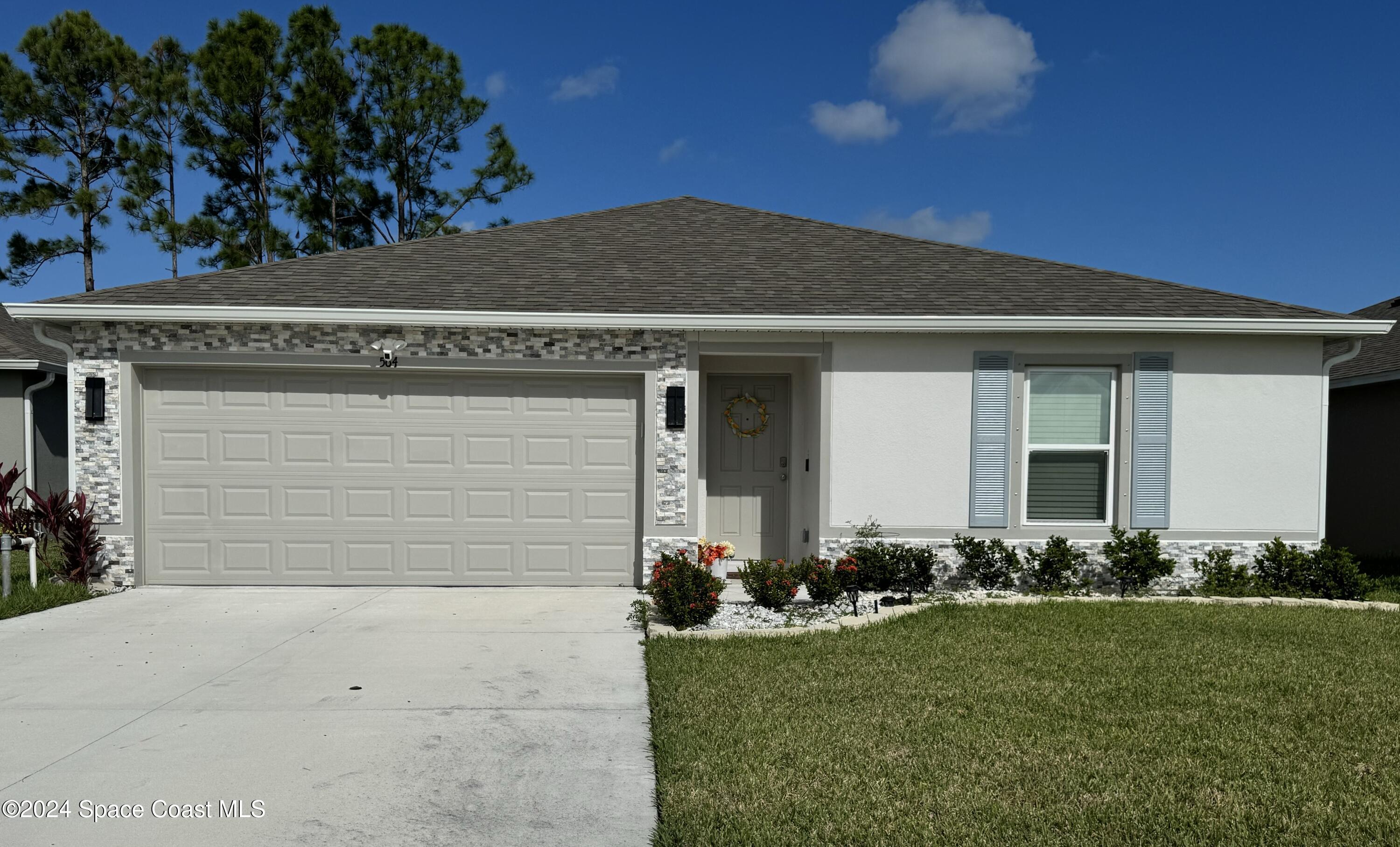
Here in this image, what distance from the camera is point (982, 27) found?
15.5m

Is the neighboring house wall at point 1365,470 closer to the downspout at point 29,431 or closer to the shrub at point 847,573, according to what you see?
the shrub at point 847,573

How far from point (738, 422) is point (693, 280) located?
160 centimetres

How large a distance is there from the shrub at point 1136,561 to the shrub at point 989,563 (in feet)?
2.80

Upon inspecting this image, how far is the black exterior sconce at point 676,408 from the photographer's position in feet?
25.3

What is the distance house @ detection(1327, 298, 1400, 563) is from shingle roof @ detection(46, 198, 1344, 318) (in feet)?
13.0

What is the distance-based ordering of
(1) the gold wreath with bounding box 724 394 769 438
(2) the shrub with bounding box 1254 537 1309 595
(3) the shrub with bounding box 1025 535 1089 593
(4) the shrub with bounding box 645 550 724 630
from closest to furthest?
(4) the shrub with bounding box 645 550 724 630 → (2) the shrub with bounding box 1254 537 1309 595 → (3) the shrub with bounding box 1025 535 1089 593 → (1) the gold wreath with bounding box 724 394 769 438

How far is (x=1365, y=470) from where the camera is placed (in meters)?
10.7

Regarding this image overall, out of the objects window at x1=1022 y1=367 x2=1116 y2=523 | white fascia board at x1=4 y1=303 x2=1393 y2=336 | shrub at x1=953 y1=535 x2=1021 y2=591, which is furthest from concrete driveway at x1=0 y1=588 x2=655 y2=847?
window at x1=1022 y1=367 x2=1116 y2=523

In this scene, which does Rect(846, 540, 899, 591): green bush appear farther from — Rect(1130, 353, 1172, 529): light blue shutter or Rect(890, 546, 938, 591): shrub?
Rect(1130, 353, 1172, 529): light blue shutter

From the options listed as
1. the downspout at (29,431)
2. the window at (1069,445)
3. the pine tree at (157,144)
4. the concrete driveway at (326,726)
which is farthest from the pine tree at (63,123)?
the window at (1069,445)

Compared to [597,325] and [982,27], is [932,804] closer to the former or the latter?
[597,325]

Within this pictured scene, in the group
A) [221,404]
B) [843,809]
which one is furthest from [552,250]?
[843,809]

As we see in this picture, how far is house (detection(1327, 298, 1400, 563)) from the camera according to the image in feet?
33.5

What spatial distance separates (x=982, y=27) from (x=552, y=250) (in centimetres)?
1105
